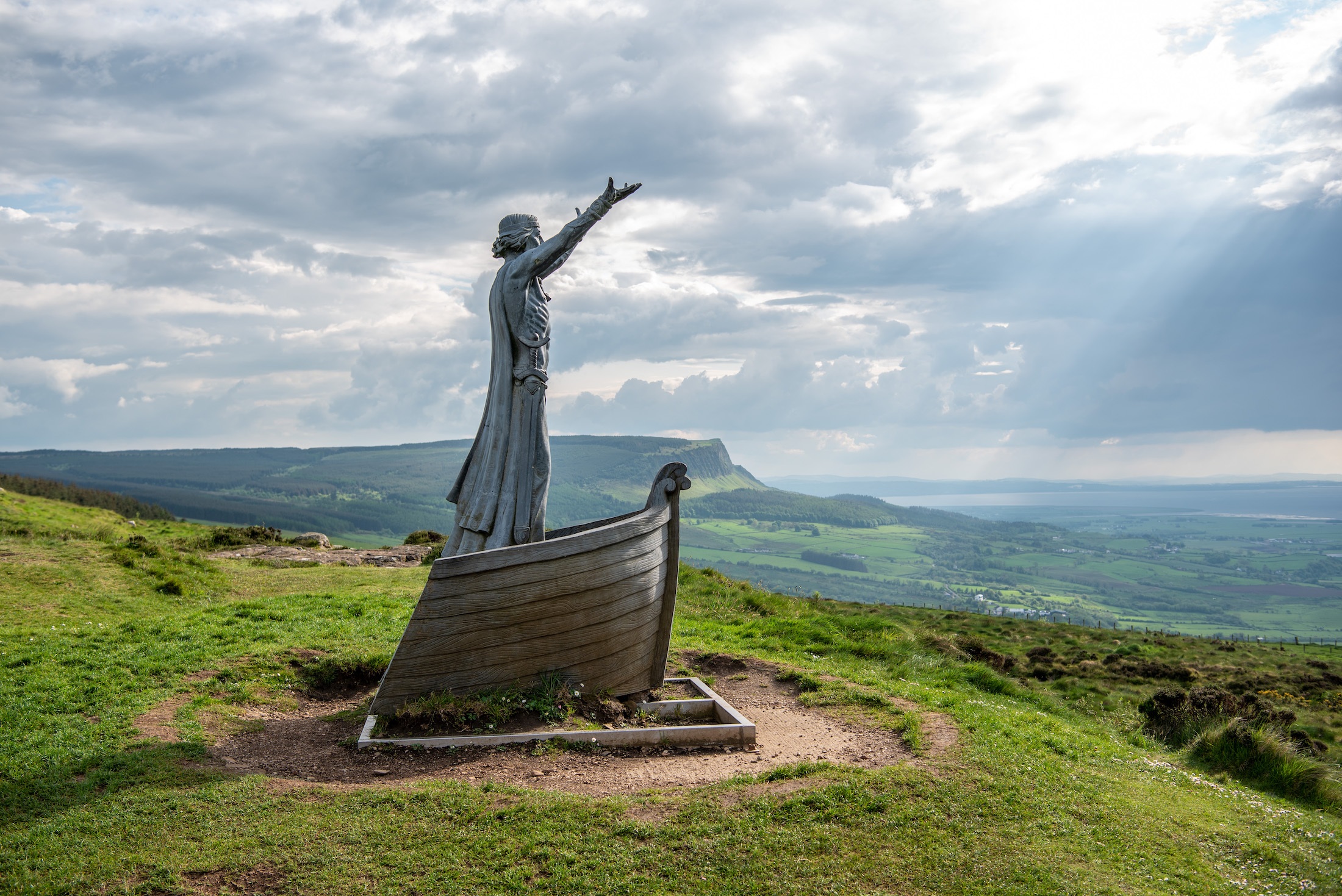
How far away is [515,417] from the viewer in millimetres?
9641

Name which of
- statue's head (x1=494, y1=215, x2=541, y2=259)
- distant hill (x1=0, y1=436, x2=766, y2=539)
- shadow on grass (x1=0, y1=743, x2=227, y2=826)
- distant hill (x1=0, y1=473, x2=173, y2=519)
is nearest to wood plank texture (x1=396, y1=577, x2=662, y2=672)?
shadow on grass (x1=0, y1=743, x2=227, y2=826)

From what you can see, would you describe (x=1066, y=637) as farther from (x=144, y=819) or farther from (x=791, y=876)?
(x=144, y=819)

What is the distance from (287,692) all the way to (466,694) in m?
Answer: 3.45

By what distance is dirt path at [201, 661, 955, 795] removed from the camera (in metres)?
7.48

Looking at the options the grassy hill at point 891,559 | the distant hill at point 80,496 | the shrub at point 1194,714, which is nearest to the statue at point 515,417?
the shrub at point 1194,714

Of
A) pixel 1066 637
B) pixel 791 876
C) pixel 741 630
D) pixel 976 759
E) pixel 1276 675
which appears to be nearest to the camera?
pixel 791 876

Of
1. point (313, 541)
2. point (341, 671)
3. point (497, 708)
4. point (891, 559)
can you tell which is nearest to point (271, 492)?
point (891, 559)

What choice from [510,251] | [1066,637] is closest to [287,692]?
[510,251]

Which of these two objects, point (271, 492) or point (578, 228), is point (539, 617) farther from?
point (271, 492)

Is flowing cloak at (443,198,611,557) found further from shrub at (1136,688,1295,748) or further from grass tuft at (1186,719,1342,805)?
shrub at (1136,688,1295,748)

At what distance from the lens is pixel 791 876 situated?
5750 millimetres

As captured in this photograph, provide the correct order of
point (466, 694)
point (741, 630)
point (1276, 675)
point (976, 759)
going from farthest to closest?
point (1276, 675) < point (741, 630) < point (466, 694) < point (976, 759)

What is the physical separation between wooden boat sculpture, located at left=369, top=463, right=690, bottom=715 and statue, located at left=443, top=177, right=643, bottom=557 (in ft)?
2.83

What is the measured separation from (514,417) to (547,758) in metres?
3.97
